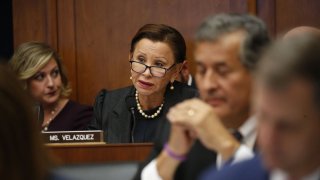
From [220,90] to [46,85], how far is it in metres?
1.82

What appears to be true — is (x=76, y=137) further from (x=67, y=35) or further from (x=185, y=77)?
(x=67, y=35)

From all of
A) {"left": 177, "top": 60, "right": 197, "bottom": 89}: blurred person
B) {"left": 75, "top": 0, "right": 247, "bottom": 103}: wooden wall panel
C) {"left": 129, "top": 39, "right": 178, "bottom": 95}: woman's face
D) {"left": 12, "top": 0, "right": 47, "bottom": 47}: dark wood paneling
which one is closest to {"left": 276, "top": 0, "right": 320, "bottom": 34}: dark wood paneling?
{"left": 75, "top": 0, "right": 247, "bottom": 103}: wooden wall panel

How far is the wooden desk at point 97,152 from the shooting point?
8.07 ft

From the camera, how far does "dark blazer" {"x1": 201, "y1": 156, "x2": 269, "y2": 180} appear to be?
1.31m

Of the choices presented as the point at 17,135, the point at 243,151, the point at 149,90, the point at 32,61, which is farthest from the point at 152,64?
the point at 17,135

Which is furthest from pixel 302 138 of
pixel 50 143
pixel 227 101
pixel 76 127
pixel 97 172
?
pixel 76 127

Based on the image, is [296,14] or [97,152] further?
[296,14]

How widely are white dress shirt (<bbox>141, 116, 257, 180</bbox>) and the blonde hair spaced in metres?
1.59

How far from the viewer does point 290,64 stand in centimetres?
107

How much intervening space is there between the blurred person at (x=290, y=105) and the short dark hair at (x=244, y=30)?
58 cm

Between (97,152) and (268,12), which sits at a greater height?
(268,12)

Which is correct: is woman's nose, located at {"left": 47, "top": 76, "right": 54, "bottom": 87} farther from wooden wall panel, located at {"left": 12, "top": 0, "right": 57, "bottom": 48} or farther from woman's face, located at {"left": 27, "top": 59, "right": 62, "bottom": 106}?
wooden wall panel, located at {"left": 12, "top": 0, "right": 57, "bottom": 48}

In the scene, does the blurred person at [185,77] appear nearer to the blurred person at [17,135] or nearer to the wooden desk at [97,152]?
the wooden desk at [97,152]

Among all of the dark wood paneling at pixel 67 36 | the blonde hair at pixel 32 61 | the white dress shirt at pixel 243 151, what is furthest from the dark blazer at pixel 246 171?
the dark wood paneling at pixel 67 36
